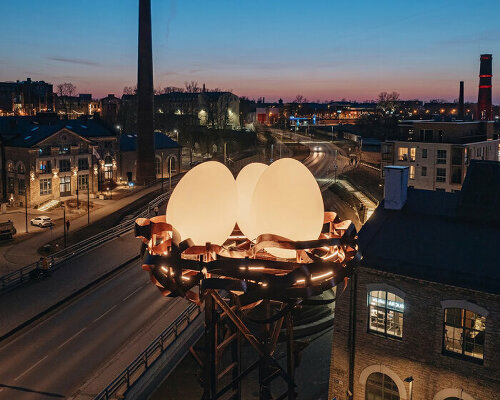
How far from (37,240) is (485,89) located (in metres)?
88.5

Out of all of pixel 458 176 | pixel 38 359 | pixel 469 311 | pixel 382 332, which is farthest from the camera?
pixel 458 176

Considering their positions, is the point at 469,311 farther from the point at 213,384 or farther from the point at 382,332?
the point at 213,384

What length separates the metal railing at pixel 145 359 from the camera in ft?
51.5

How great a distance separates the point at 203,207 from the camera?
7473 mm

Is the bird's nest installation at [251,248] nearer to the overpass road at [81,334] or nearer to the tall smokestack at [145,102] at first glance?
the overpass road at [81,334]

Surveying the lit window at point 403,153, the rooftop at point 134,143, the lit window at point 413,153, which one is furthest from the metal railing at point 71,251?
the lit window at point 413,153

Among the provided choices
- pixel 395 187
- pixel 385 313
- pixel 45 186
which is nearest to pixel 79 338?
pixel 385 313

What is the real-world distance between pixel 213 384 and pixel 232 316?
3.52 feet

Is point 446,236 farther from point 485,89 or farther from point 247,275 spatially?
point 485,89

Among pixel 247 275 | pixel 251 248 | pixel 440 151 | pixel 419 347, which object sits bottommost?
pixel 419 347

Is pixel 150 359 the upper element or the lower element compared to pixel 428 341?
lower

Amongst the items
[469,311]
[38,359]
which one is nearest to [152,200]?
[38,359]

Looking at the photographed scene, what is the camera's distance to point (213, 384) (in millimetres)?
7277

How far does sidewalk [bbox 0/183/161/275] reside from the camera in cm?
3478
